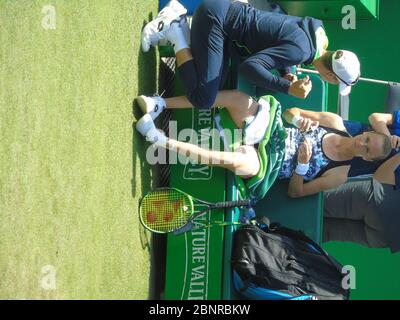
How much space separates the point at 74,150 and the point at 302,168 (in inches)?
63.9

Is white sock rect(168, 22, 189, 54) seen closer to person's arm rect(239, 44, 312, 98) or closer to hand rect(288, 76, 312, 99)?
person's arm rect(239, 44, 312, 98)

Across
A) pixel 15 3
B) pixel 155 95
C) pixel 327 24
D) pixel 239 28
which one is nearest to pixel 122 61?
pixel 155 95

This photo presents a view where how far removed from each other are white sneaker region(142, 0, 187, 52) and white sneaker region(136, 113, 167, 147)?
0.48m

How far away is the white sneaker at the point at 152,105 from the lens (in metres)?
4.13

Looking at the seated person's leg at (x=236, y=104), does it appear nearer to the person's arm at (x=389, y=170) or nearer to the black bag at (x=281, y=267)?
the black bag at (x=281, y=267)

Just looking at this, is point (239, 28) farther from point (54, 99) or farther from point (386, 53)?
point (386, 53)

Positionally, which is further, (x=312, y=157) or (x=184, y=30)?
(x=312, y=157)

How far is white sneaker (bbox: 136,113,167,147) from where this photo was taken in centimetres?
409

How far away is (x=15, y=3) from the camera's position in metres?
3.09

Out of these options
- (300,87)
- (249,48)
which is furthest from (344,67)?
(249,48)

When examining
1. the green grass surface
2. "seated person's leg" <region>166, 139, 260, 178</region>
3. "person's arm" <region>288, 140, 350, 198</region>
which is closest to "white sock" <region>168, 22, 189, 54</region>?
the green grass surface

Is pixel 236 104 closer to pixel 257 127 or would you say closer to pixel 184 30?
pixel 257 127

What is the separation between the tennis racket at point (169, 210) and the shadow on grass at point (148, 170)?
11cm

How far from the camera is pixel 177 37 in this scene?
4.12 m
